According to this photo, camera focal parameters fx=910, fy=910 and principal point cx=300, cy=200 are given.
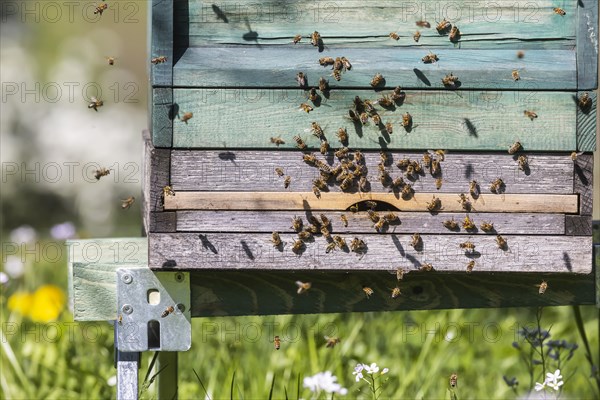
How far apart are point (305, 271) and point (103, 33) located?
9012 millimetres

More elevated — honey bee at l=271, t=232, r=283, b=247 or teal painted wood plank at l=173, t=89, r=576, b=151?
teal painted wood plank at l=173, t=89, r=576, b=151

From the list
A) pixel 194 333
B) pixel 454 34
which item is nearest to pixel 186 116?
pixel 454 34

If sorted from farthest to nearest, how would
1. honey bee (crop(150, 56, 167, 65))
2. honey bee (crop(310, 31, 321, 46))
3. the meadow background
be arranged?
the meadow background, honey bee (crop(310, 31, 321, 46)), honey bee (crop(150, 56, 167, 65))

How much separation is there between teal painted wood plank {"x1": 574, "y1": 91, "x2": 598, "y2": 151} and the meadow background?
3.73 ft

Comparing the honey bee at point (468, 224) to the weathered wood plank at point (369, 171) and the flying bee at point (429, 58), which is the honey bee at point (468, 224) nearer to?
the weathered wood plank at point (369, 171)

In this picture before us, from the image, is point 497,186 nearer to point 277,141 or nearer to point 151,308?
point 277,141

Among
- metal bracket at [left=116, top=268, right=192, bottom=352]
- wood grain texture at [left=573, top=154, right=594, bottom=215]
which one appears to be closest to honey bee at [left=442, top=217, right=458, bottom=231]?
wood grain texture at [left=573, top=154, right=594, bottom=215]

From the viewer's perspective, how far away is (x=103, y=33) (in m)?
11.5

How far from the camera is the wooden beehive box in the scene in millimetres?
3154

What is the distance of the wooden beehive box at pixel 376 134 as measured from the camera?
10.3 feet

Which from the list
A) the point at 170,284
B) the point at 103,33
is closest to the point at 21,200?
the point at 103,33

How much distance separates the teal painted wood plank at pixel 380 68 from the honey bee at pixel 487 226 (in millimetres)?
477

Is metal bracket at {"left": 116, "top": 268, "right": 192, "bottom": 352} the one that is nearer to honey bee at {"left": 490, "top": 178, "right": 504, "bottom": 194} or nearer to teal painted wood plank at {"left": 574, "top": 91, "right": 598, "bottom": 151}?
honey bee at {"left": 490, "top": 178, "right": 504, "bottom": 194}

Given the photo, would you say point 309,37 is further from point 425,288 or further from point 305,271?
point 425,288
